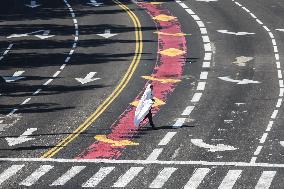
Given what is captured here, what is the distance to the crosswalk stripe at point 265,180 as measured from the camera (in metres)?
33.6

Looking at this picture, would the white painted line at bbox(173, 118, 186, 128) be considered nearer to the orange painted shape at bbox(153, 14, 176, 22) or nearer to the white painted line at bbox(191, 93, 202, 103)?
the white painted line at bbox(191, 93, 202, 103)

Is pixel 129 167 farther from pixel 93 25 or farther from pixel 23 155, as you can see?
pixel 93 25

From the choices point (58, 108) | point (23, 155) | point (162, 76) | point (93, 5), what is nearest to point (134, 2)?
point (93, 5)

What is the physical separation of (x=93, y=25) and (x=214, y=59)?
40.9 ft

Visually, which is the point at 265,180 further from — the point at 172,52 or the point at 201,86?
the point at 172,52

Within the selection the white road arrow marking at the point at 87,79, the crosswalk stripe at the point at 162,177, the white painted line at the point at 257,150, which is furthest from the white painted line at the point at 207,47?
the crosswalk stripe at the point at 162,177

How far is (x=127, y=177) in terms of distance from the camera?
34812mm

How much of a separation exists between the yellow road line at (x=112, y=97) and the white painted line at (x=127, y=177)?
3.68 m

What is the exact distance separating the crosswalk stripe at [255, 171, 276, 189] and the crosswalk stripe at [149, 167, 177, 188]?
314cm

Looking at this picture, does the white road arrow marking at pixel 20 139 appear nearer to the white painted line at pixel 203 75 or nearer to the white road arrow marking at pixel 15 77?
the white road arrow marking at pixel 15 77

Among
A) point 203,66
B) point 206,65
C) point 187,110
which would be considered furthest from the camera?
point 206,65

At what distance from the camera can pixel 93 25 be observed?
6525 cm

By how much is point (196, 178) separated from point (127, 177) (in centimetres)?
239

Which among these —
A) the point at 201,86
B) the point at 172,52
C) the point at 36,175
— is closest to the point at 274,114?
the point at 201,86
